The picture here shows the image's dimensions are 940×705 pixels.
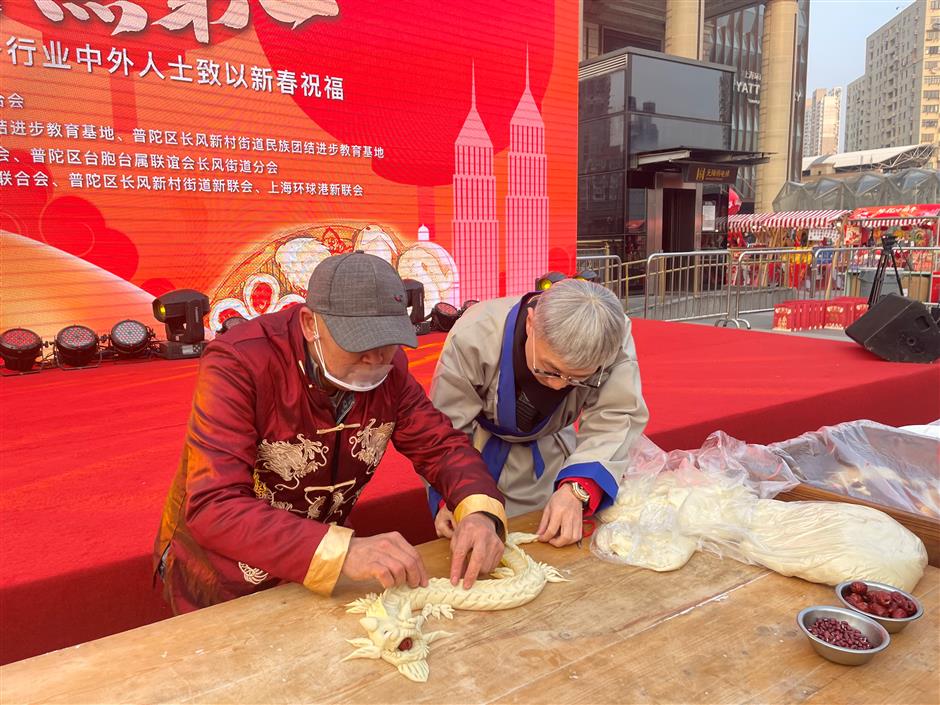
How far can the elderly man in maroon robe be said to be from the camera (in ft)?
4.17

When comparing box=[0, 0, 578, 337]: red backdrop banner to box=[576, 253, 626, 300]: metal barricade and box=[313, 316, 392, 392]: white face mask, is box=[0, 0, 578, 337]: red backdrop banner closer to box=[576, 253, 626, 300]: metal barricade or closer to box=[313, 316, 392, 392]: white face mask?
box=[576, 253, 626, 300]: metal barricade

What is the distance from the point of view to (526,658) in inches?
45.1

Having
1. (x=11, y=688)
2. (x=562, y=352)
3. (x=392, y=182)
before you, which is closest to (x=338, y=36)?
(x=392, y=182)

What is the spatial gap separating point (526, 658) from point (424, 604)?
0.26 m

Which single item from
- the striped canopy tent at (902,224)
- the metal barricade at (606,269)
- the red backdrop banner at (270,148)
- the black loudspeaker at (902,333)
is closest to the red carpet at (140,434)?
the black loudspeaker at (902,333)

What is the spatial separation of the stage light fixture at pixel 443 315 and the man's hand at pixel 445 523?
16.1 feet

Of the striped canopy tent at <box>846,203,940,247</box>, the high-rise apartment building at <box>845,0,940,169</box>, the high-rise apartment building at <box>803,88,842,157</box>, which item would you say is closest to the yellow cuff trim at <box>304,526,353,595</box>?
the high-rise apartment building at <box>845,0,940,169</box>

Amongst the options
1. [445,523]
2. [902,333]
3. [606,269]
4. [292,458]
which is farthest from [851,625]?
[606,269]

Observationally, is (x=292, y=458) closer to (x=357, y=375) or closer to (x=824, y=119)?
(x=357, y=375)

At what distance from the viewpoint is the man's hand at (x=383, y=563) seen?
126 centimetres

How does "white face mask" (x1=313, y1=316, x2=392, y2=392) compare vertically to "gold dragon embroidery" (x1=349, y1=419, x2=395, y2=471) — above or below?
above

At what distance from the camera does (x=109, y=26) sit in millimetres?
5102

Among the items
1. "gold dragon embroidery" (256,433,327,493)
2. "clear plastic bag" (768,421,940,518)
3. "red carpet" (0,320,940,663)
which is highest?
"gold dragon embroidery" (256,433,327,493)

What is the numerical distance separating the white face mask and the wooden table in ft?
1.38
